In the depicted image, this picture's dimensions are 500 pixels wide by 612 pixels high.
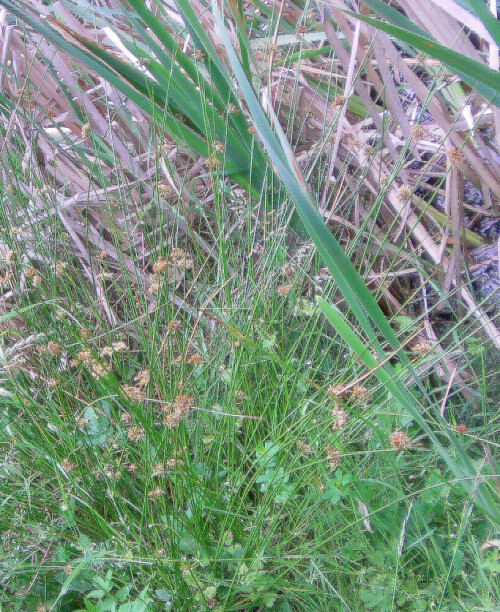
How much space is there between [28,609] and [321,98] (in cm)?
145

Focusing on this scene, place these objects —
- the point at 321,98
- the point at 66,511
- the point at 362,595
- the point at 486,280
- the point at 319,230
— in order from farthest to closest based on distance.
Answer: the point at 321,98 < the point at 486,280 < the point at 66,511 < the point at 362,595 < the point at 319,230

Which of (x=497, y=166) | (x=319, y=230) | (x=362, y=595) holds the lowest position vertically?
(x=362, y=595)

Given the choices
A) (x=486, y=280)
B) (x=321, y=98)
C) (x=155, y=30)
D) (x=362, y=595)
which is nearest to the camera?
(x=362, y=595)

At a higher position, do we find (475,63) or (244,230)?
(475,63)

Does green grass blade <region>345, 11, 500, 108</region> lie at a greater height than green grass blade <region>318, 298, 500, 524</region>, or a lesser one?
greater

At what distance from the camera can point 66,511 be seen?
1039 mm

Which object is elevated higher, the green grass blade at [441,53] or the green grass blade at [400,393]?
the green grass blade at [441,53]

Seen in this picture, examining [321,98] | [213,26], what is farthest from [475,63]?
[213,26]

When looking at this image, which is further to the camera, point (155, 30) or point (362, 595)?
point (155, 30)

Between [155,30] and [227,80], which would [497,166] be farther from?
[155,30]

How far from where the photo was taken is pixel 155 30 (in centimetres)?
124

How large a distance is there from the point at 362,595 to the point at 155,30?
1307mm

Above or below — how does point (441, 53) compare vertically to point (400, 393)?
above

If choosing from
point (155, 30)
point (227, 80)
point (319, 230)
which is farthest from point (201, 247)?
point (319, 230)
